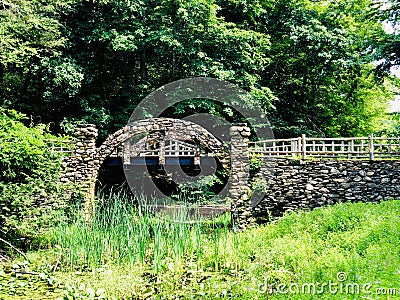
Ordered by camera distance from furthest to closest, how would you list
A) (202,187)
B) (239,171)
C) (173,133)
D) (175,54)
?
(175,54), (202,187), (173,133), (239,171)

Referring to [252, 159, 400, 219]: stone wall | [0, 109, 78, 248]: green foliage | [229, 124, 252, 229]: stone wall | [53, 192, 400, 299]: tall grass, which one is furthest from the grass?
[252, 159, 400, 219]: stone wall

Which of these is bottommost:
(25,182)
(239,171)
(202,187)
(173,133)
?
(202,187)

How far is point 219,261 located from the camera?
747cm

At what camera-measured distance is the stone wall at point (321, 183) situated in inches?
464

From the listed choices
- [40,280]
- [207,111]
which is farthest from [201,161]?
[40,280]

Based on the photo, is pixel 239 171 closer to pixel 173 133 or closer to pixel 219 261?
pixel 173 133

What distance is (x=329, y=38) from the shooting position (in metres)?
16.2

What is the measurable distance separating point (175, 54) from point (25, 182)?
877 centimetres

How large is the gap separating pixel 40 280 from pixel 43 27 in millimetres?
8613

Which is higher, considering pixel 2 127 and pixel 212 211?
pixel 2 127

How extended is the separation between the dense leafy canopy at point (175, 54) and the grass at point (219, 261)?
6573 mm

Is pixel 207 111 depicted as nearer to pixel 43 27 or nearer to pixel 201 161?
pixel 201 161

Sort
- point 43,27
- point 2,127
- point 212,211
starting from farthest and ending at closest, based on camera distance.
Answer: point 212,211 < point 43,27 < point 2,127

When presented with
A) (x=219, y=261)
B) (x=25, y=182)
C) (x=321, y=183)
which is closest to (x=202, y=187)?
(x=321, y=183)
